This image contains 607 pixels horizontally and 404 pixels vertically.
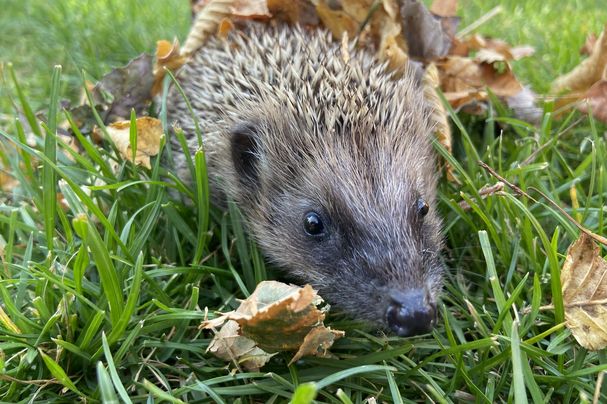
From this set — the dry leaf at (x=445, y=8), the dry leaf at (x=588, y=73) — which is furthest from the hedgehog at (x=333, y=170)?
the dry leaf at (x=588, y=73)

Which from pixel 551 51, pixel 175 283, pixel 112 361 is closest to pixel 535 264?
pixel 175 283

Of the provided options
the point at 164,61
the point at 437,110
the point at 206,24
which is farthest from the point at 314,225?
the point at 206,24

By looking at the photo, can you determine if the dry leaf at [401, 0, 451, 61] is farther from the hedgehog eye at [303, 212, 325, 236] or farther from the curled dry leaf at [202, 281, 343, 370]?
the curled dry leaf at [202, 281, 343, 370]

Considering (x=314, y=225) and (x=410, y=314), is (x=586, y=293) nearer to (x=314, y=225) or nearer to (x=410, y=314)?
(x=410, y=314)

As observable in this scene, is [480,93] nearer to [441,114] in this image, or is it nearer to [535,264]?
[441,114]

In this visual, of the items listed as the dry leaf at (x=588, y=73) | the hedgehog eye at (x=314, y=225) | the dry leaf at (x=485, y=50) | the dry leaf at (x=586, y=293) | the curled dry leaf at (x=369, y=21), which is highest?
the curled dry leaf at (x=369, y=21)

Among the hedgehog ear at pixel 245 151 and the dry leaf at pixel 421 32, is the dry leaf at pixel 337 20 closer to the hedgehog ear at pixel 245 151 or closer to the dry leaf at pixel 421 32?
the dry leaf at pixel 421 32

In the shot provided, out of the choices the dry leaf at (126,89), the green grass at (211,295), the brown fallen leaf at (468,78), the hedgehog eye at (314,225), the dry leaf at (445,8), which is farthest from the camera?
the dry leaf at (445,8)
